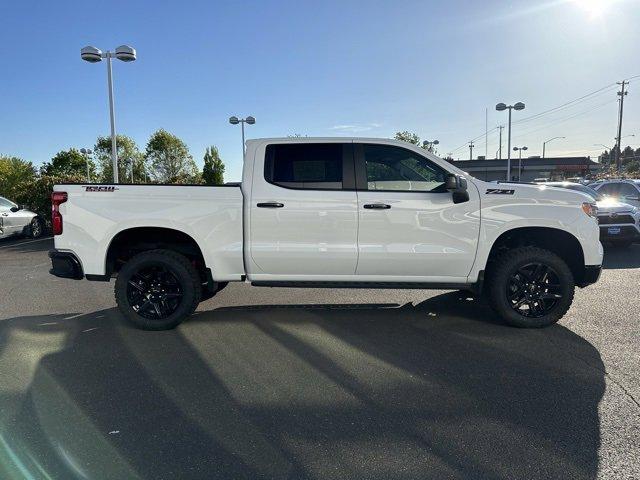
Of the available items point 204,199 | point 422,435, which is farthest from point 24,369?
point 422,435

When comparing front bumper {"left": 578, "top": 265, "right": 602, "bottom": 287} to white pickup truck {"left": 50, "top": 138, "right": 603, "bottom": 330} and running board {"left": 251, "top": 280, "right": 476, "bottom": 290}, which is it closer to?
white pickup truck {"left": 50, "top": 138, "right": 603, "bottom": 330}

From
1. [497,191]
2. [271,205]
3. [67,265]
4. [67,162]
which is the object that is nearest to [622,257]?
[497,191]

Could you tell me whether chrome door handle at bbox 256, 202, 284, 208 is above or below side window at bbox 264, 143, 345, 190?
below

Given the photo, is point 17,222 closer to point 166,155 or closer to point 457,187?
point 457,187

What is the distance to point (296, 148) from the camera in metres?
4.80

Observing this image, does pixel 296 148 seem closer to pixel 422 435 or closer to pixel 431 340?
pixel 431 340

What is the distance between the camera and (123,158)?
4938 centimetres

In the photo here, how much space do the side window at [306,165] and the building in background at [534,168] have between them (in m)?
47.7

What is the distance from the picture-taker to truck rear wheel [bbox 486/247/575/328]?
4613 mm

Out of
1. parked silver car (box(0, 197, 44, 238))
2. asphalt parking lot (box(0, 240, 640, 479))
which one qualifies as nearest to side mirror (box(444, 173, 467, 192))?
asphalt parking lot (box(0, 240, 640, 479))

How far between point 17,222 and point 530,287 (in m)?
14.0

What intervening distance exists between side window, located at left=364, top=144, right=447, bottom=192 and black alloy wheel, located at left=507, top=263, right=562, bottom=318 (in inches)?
52.6

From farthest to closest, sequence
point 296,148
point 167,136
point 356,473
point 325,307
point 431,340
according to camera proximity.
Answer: point 167,136, point 325,307, point 296,148, point 431,340, point 356,473

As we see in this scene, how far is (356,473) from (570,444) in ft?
4.47
